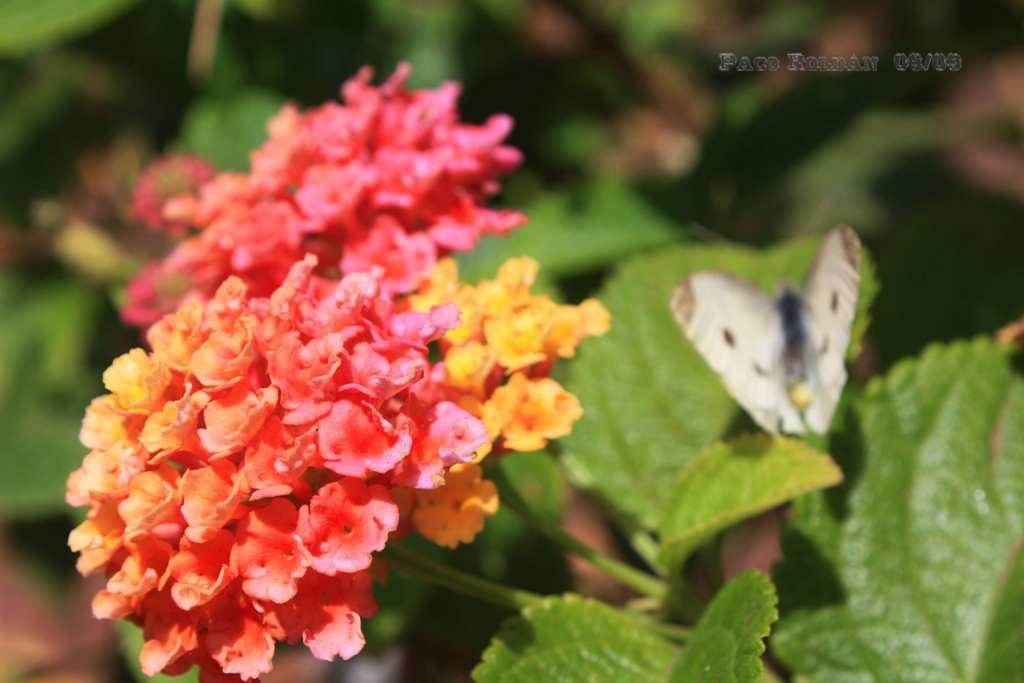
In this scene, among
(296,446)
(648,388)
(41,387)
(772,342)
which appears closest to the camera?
(296,446)

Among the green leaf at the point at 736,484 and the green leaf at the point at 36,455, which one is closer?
the green leaf at the point at 736,484

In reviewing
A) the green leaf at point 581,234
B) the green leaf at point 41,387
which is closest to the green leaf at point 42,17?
the green leaf at point 581,234

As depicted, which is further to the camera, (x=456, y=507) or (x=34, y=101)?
(x=34, y=101)

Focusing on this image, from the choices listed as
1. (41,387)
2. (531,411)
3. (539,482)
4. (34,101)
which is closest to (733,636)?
(531,411)

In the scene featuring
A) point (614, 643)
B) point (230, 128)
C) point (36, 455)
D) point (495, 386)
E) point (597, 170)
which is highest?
point (495, 386)

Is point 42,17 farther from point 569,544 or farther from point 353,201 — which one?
point 569,544

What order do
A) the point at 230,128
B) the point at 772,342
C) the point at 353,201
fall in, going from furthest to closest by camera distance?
the point at 230,128 < the point at 353,201 < the point at 772,342

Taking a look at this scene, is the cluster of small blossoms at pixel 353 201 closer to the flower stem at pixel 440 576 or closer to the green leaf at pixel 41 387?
the flower stem at pixel 440 576
